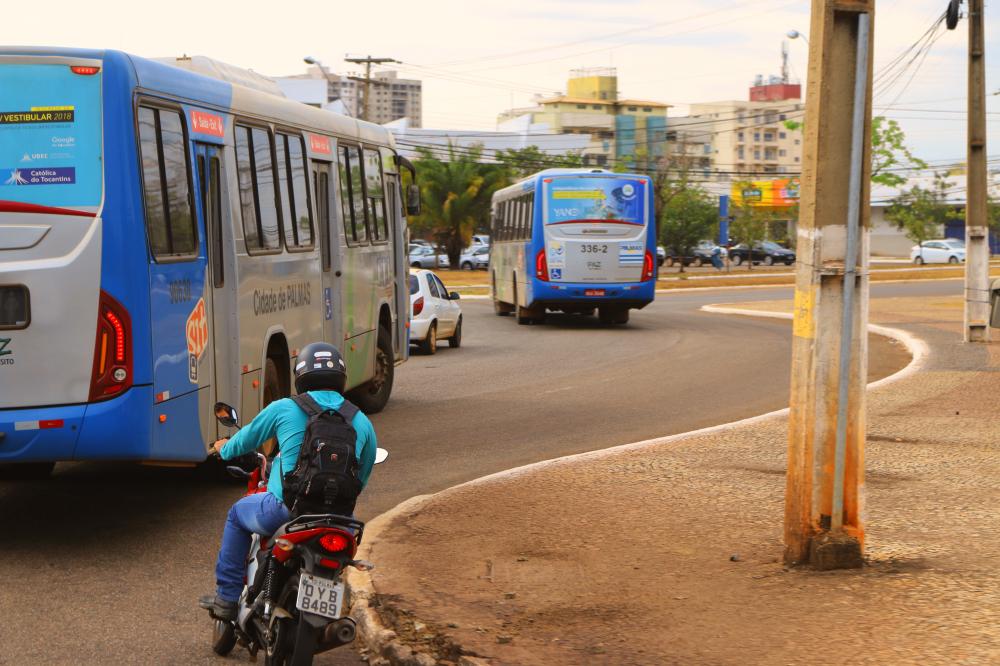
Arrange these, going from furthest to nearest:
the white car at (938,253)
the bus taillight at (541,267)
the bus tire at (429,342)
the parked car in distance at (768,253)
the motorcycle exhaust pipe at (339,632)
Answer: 1. the parked car in distance at (768,253)
2. the white car at (938,253)
3. the bus taillight at (541,267)
4. the bus tire at (429,342)
5. the motorcycle exhaust pipe at (339,632)

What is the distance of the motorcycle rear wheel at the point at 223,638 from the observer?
19.4ft

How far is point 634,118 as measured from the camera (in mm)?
153500

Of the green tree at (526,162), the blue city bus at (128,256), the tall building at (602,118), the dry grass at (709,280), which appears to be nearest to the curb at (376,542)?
the blue city bus at (128,256)

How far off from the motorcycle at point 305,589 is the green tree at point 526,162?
208ft

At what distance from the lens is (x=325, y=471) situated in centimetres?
524

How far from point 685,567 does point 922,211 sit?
8841 cm

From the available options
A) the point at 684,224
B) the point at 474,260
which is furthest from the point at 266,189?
the point at 684,224

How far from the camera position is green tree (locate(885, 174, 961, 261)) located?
3452 inches

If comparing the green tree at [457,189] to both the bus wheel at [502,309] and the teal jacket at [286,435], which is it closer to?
the bus wheel at [502,309]

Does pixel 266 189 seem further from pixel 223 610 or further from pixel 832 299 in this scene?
→ pixel 223 610

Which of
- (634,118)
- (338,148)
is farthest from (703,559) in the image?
(634,118)

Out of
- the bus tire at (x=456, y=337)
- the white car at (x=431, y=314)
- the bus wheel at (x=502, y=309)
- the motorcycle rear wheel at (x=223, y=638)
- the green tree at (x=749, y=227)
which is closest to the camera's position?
the motorcycle rear wheel at (x=223, y=638)

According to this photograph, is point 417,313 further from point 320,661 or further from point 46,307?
point 320,661

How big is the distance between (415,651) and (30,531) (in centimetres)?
382
